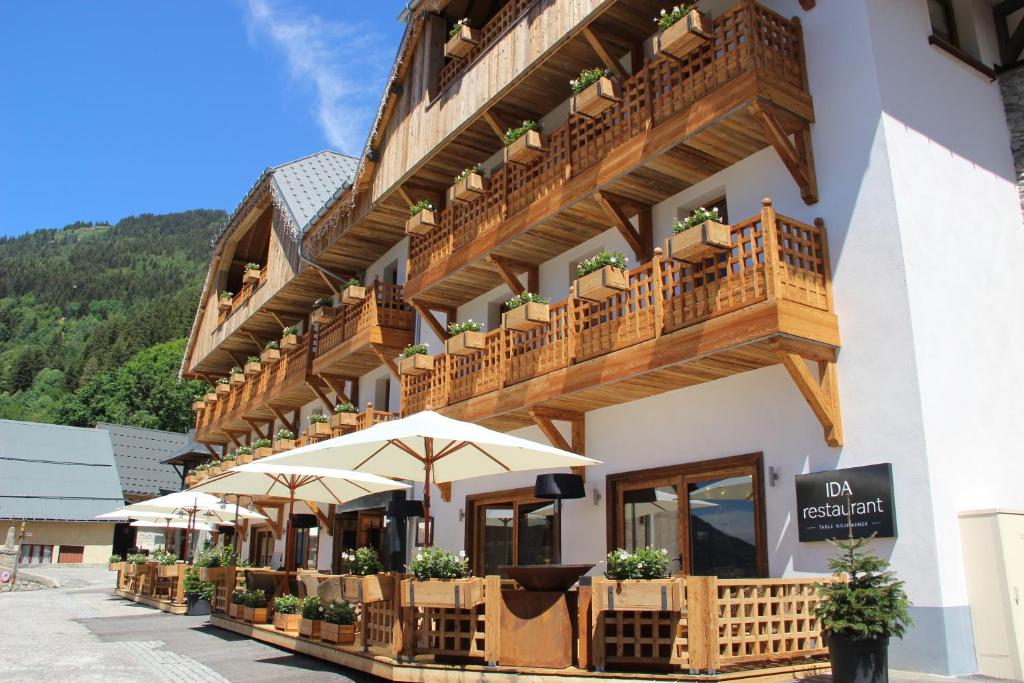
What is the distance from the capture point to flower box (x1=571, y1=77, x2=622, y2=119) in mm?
12805

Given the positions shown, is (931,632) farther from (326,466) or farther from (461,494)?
(461,494)

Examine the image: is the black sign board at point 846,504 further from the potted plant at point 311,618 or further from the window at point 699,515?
the potted plant at point 311,618

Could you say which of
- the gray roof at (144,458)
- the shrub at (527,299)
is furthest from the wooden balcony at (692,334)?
the gray roof at (144,458)

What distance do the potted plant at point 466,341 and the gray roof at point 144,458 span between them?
4221cm

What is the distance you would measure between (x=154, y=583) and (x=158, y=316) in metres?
85.9

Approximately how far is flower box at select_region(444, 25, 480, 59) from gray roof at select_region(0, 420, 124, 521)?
3696 centimetres

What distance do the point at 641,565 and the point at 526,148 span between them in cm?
798

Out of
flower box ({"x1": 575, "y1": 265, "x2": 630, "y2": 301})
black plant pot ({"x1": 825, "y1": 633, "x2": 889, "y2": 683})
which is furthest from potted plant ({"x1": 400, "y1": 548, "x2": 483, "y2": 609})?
flower box ({"x1": 575, "y1": 265, "x2": 630, "y2": 301})

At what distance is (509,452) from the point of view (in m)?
11.0

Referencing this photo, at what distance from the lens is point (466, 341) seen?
50.1 feet

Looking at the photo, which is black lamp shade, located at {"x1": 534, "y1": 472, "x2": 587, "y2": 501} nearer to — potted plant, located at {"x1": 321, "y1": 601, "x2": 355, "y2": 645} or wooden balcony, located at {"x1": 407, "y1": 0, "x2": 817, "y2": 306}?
potted plant, located at {"x1": 321, "y1": 601, "x2": 355, "y2": 645}

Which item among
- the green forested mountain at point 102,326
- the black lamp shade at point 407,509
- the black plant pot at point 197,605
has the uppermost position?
the green forested mountain at point 102,326

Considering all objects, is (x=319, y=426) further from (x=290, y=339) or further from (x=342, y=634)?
(x=342, y=634)

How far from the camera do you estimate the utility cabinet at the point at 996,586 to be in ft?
30.0
